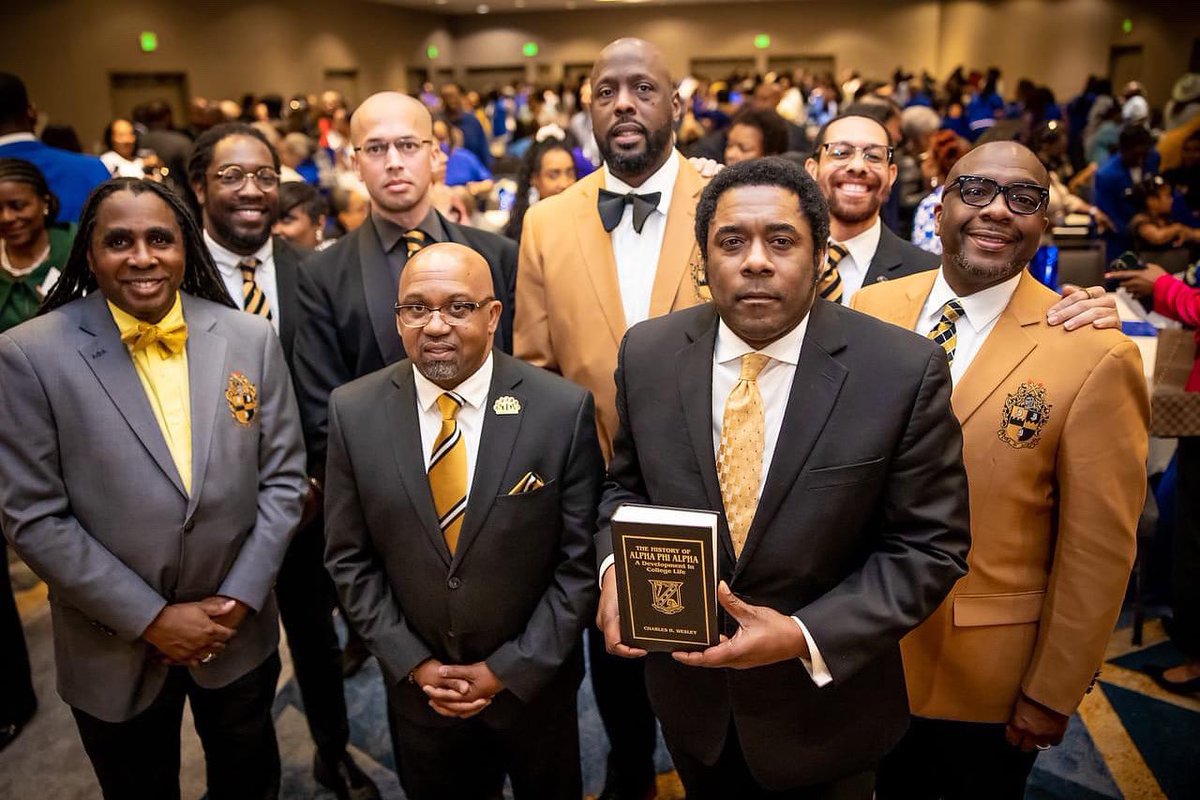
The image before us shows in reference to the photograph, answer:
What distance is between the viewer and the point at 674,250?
2592 millimetres

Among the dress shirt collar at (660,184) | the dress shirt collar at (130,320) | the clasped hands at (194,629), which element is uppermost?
the dress shirt collar at (660,184)

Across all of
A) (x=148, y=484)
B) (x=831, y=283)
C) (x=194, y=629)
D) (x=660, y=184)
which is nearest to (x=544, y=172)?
(x=660, y=184)

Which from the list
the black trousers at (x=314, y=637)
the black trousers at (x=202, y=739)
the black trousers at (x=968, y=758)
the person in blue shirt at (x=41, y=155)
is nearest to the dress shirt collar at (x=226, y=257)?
the black trousers at (x=314, y=637)

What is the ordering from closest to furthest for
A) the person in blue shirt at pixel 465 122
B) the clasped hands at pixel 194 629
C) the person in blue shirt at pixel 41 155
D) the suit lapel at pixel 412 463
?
1. the suit lapel at pixel 412 463
2. the clasped hands at pixel 194 629
3. the person in blue shirt at pixel 41 155
4. the person in blue shirt at pixel 465 122

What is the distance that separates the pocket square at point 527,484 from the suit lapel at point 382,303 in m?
0.85

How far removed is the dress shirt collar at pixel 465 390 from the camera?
2160 mm

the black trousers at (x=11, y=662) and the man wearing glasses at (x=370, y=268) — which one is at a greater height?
the man wearing glasses at (x=370, y=268)

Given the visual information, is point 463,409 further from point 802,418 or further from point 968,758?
point 968,758

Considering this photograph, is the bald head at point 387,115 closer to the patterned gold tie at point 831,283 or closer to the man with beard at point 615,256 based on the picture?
the man with beard at point 615,256

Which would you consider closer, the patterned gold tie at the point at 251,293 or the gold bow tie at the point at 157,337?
the gold bow tie at the point at 157,337

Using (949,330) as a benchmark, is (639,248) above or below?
above

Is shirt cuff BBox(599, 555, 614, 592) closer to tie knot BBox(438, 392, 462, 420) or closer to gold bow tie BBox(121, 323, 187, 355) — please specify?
tie knot BBox(438, 392, 462, 420)

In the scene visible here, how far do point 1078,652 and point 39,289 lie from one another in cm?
370

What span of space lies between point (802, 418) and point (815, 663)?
0.48 metres
